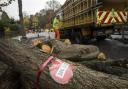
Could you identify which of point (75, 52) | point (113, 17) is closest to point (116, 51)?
point (113, 17)

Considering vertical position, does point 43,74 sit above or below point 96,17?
below

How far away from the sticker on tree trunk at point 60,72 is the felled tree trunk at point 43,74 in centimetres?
8

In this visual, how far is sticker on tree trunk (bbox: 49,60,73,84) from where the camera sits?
3.49 m

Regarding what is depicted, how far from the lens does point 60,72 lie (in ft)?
11.4

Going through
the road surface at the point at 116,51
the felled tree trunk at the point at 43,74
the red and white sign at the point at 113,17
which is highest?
the red and white sign at the point at 113,17

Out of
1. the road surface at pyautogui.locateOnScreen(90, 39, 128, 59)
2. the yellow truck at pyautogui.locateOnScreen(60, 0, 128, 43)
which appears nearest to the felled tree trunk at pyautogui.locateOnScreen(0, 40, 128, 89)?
the road surface at pyautogui.locateOnScreen(90, 39, 128, 59)

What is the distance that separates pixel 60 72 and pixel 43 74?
0.35 meters

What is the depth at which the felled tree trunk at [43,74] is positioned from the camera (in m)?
3.68

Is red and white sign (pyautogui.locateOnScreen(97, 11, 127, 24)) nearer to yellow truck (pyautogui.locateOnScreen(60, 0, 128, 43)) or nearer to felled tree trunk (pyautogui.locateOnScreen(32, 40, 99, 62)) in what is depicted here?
yellow truck (pyautogui.locateOnScreen(60, 0, 128, 43))

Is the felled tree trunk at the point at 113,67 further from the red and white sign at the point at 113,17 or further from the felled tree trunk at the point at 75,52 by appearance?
the red and white sign at the point at 113,17

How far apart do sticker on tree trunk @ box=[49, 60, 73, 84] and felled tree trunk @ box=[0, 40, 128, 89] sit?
0.08 meters

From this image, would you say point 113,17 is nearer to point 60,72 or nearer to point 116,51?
point 116,51

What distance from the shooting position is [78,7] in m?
16.3

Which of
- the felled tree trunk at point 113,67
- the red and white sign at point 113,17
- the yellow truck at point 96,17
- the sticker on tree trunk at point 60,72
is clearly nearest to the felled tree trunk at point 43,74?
the sticker on tree trunk at point 60,72
